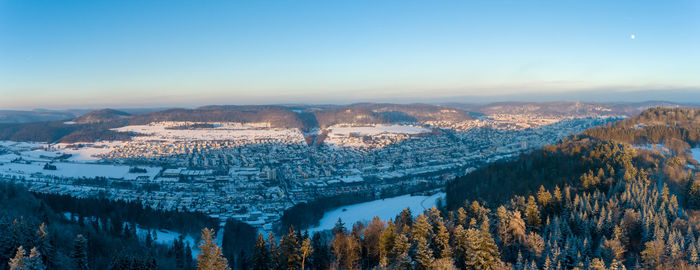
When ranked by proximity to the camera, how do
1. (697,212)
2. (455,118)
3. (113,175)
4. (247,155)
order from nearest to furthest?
(697,212) < (113,175) < (247,155) < (455,118)

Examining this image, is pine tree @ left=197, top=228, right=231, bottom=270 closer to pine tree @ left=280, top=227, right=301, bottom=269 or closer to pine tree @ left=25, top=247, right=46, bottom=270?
pine tree @ left=280, top=227, right=301, bottom=269

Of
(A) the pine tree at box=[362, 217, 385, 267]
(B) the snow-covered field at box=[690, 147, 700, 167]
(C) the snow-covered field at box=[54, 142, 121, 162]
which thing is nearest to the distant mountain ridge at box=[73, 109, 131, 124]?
(C) the snow-covered field at box=[54, 142, 121, 162]

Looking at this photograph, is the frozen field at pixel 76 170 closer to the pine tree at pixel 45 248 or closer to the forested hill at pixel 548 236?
the pine tree at pixel 45 248

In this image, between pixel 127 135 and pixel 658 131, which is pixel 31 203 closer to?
pixel 658 131

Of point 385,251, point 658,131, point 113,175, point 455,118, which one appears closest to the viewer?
point 385,251

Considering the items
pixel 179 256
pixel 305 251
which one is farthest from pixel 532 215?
pixel 179 256

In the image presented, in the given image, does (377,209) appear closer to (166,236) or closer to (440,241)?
(166,236)

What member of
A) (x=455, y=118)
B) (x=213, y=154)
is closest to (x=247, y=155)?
(x=213, y=154)
